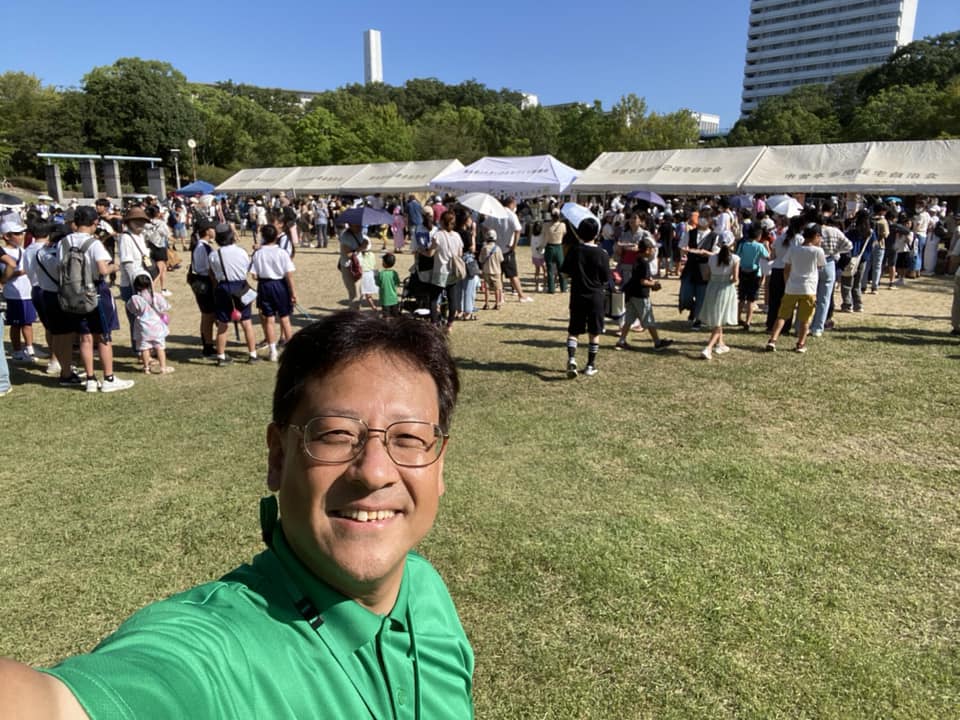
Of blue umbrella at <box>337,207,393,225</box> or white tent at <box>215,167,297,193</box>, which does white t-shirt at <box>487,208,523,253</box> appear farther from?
white tent at <box>215,167,297,193</box>

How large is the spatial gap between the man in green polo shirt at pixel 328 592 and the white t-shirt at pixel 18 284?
7.73 m

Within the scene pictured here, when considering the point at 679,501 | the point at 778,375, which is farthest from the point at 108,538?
the point at 778,375

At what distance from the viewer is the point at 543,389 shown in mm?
6492

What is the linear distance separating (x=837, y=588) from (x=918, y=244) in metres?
14.4

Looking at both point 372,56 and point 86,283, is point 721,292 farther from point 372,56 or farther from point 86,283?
point 372,56

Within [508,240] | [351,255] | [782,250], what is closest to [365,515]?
[782,250]

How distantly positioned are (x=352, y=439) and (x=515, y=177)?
17.2 meters

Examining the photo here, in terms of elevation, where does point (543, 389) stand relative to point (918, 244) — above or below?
below

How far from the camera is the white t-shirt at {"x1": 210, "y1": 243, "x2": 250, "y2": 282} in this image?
272 inches

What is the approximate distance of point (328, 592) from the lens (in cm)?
104

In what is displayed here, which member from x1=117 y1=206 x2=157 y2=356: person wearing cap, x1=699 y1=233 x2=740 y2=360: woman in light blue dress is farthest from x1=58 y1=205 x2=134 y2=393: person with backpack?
x1=699 y1=233 x2=740 y2=360: woman in light blue dress

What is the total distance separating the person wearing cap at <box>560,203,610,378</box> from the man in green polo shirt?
538 centimetres

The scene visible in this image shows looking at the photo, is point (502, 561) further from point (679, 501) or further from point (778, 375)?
point (778, 375)

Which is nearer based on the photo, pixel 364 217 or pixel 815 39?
pixel 364 217
